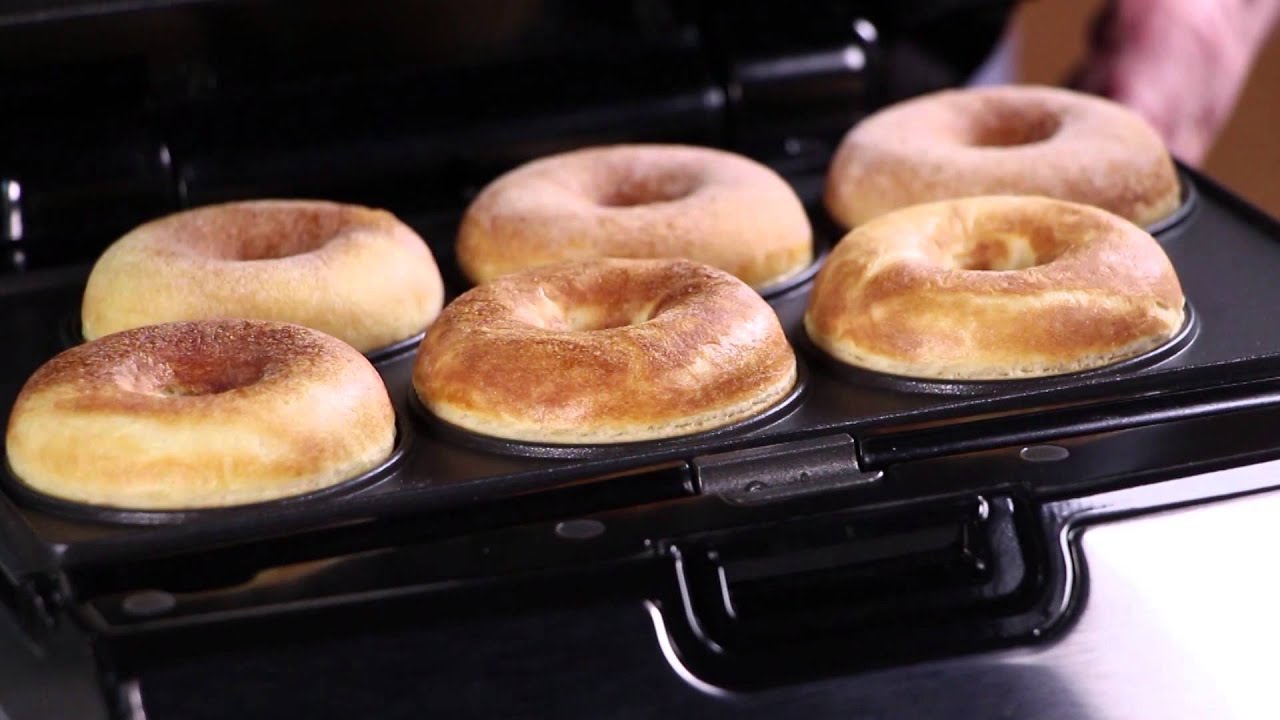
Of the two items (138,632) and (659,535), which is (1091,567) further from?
(138,632)

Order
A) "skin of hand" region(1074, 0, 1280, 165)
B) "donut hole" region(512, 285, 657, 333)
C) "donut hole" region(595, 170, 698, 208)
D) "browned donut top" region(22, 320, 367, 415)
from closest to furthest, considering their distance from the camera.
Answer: "browned donut top" region(22, 320, 367, 415), "donut hole" region(512, 285, 657, 333), "donut hole" region(595, 170, 698, 208), "skin of hand" region(1074, 0, 1280, 165)

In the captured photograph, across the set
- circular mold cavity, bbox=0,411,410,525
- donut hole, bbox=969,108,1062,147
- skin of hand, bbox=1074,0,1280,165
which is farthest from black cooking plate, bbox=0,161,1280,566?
skin of hand, bbox=1074,0,1280,165

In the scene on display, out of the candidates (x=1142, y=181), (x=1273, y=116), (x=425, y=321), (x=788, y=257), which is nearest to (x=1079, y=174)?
(x=1142, y=181)

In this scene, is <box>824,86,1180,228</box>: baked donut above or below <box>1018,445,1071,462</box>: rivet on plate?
above

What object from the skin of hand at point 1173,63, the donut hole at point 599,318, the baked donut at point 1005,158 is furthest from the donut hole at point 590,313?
the skin of hand at point 1173,63

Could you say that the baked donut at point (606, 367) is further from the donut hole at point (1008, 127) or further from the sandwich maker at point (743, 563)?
the donut hole at point (1008, 127)

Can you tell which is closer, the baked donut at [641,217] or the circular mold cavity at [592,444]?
the circular mold cavity at [592,444]

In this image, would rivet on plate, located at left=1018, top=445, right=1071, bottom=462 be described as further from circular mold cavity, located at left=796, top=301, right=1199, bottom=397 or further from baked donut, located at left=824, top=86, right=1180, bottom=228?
baked donut, located at left=824, top=86, right=1180, bottom=228

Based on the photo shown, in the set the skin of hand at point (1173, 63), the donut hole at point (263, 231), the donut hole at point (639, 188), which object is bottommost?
the skin of hand at point (1173, 63)

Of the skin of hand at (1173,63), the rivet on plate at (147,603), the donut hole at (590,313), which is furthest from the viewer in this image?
the skin of hand at (1173,63)
